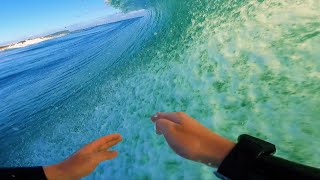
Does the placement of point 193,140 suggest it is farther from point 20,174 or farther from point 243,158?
point 20,174

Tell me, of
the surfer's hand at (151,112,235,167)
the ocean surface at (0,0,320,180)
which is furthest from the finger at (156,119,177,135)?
the ocean surface at (0,0,320,180)

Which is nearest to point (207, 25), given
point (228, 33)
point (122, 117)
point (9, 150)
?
point (228, 33)

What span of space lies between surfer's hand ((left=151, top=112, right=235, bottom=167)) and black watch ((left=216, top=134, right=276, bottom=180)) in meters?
0.14

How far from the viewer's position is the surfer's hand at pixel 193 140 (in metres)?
1.48

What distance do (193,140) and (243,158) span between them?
43cm

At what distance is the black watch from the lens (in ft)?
3.87

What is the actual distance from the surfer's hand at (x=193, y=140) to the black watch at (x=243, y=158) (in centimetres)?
14

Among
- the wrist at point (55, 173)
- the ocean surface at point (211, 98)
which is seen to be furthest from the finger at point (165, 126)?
the ocean surface at point (211, 98)

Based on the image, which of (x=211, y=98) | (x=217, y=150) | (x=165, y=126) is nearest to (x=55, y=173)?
(x=165, y=126)

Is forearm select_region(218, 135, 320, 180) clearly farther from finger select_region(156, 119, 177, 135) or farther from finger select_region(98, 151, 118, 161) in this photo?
finger select_region(98, 151, 118, 161)

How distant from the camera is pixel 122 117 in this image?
19.3 ft

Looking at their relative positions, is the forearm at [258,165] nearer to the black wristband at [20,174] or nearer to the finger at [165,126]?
the finger at [165,126]

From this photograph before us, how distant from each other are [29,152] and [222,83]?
4852mm

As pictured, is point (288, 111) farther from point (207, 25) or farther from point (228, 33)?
point (207, 25)
